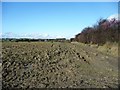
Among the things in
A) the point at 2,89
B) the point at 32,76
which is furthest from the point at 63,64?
the point at 2,89

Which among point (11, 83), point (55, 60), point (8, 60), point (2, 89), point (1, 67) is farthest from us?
point (55, 60)

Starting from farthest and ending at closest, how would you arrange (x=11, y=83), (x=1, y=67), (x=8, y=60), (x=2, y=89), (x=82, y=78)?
(x=8, y=60) → (x=1, y=67) → (x=82, y=78) → (x=11, y=83) → (x=2, y=89)

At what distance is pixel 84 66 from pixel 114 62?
2431 millimetres

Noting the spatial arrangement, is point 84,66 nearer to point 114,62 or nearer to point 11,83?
point 114,62

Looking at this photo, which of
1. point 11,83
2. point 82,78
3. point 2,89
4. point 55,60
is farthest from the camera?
point 55,60

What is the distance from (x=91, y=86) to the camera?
10.3 m

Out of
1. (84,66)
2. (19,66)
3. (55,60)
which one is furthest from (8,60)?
(84,66)

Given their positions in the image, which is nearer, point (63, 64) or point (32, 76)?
point (32, 76)

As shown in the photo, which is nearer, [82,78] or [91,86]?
[91,86]

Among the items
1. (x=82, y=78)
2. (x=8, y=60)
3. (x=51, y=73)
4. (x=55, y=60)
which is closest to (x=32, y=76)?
(x=51, y=73)

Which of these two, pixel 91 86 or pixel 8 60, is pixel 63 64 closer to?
pixel 8 60

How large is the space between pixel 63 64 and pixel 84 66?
1050 mm

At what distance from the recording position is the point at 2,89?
958 cm

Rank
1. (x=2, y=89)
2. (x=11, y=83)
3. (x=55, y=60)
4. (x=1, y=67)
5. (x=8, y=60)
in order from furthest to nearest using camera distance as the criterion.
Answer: (x=55, y=60), (x=8, y=60), (x=1, y=67), (x=11, y=83), (x=2, y=89)
